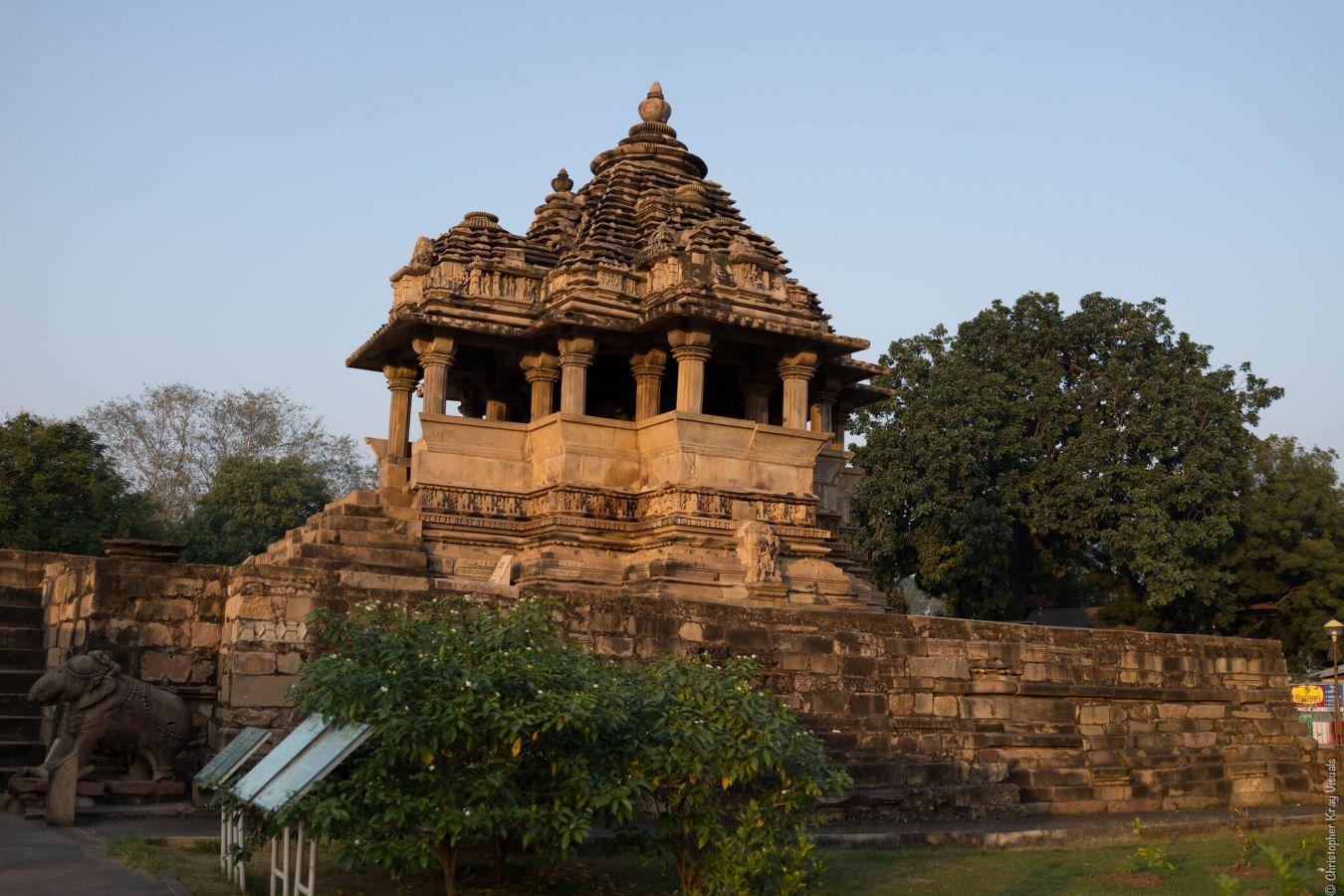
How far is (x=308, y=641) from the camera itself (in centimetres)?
1070

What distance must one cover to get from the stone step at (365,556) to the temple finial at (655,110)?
9.91m

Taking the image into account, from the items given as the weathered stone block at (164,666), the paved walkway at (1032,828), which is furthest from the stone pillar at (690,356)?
the weathered stone block at (164,666)

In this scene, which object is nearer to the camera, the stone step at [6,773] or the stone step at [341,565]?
the stone step at [6,773]

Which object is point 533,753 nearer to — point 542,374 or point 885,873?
point 885,873

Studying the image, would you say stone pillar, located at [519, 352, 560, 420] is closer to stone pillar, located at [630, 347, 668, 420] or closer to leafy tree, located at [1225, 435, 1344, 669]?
stone pillar, located at [630, 347, 668, 420]

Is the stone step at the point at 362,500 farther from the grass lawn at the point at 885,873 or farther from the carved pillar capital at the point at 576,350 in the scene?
the grass lawn at the point at 885,873

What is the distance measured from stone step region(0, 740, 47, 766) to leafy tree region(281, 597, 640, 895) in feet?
18.3

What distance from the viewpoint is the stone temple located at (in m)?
11.2

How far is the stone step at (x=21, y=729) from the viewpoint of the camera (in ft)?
39.1

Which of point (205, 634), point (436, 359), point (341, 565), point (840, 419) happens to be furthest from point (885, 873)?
point (840, 419)

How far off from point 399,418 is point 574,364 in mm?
3756

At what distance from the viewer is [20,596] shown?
1381cm

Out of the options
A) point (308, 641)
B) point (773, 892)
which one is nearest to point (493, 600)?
point (308, 641)

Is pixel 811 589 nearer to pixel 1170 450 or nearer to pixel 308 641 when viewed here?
pixel 308 641
